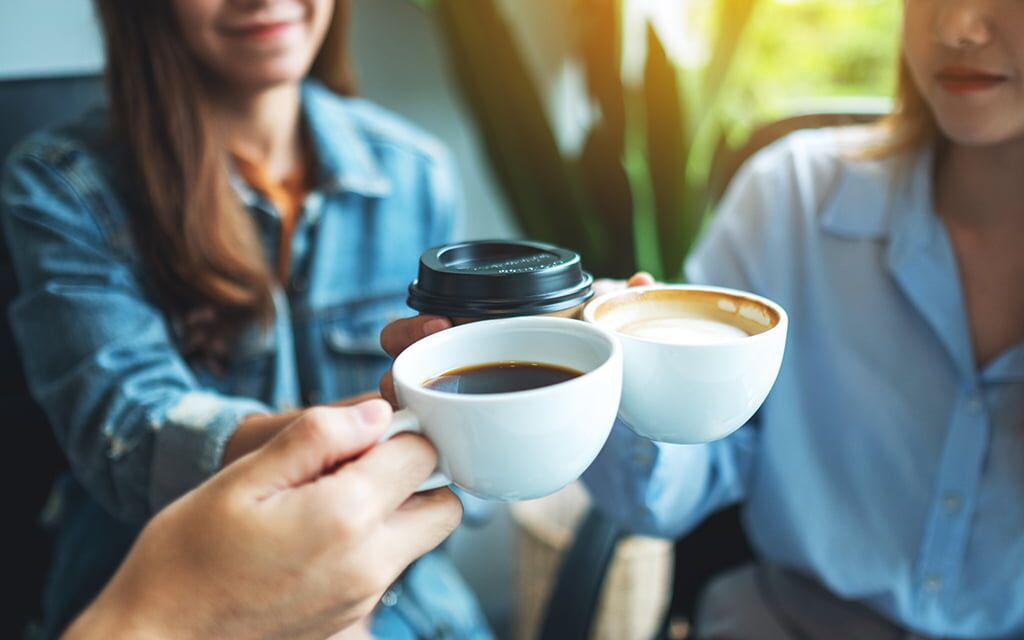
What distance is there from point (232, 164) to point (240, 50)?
7.4 inches

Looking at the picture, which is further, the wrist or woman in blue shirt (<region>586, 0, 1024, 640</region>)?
woman in blue shirt (<region>586, 0, 1024, 640</region>)

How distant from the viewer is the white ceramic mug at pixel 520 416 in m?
0.45

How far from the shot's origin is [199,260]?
1.00m

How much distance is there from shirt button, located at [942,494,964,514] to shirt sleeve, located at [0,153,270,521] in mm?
771

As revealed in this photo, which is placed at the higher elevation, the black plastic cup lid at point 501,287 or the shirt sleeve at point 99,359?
the black plastic cup lid at point 501,287

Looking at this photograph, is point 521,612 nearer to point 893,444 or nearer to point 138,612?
point 893,444

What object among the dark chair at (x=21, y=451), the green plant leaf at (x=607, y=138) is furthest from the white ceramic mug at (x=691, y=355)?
the green plant leaf at (x=607, y=138)

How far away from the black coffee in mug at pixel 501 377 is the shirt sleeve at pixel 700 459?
35cm

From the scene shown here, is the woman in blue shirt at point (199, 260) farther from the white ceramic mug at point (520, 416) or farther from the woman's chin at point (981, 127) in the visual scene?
the woman's chin at point (981, 127)

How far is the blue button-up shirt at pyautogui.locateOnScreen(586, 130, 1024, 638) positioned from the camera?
0.91 m

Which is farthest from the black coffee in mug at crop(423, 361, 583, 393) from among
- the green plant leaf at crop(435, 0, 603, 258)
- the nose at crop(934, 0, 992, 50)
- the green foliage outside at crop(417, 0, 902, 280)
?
the green plant leaf at crop(435, 0, 603, 258)

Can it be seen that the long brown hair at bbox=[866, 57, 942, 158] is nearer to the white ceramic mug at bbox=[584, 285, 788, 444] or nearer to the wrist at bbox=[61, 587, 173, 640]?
the white ceramic mug at bbox=[584, 285, 788, 444]

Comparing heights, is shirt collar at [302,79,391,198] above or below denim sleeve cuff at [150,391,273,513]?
above

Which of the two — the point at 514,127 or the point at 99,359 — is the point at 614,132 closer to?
the point at 514,127
